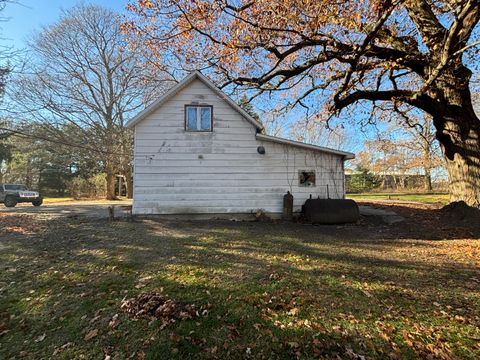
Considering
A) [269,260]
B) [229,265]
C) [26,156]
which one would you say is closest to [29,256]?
[229,265]

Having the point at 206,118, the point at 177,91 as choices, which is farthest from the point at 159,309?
the point at 177,91

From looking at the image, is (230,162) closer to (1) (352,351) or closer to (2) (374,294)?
(2) (374,294)

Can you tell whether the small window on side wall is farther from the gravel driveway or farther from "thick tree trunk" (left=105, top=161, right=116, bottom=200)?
"thick tree trunk" (left=105, top=161, right=116, bottom=200)

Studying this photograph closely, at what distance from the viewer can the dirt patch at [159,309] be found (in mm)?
3318

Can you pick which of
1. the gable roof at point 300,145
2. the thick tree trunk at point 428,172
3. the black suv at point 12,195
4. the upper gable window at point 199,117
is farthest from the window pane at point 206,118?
the thick tree trunk at point 428,172

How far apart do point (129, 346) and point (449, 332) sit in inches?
138

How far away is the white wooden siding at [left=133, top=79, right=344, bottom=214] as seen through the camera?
10539 millimetres

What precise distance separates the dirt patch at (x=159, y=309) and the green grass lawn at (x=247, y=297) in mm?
95

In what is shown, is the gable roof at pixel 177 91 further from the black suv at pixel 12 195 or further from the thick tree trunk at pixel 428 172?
the thick tree trunk at pixel 428 172

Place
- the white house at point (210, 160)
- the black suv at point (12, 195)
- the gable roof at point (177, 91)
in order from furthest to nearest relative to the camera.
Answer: the black suv at point (12, 195) → the white house at point (210, 160) → the gable roof at point (177, 91)

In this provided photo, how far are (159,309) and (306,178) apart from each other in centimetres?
868

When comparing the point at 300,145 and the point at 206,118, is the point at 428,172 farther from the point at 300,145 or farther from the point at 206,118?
the point at 206,118

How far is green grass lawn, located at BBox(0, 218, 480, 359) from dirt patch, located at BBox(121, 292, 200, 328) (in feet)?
0.31

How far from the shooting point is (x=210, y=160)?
1074cm
